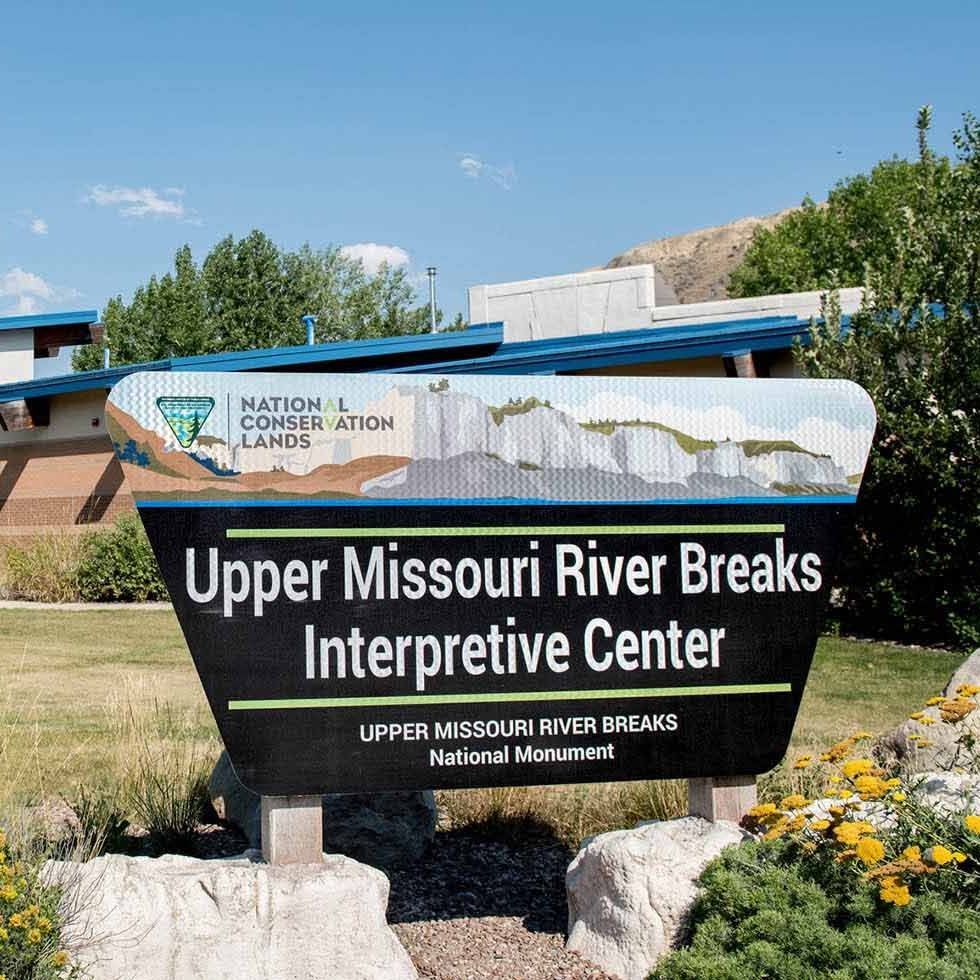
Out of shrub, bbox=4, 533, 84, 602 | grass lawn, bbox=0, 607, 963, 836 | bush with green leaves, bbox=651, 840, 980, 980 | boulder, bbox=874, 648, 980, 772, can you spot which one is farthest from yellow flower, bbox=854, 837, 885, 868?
shrub, bbox=4, 533, 84, 602

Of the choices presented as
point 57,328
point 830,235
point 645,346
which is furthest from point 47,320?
point 830,235

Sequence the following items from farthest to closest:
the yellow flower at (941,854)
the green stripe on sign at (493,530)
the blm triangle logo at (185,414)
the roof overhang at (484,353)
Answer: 1. the roof overhang at (484,353)
2. the green stripe on sign at (493,530)
3. the blm triangle logo at (185,414)
4. the yellow flower at (941,854)

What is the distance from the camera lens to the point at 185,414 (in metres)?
4.61

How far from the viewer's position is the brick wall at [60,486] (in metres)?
22.7

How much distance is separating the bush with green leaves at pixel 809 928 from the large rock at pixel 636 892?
11 centimetres

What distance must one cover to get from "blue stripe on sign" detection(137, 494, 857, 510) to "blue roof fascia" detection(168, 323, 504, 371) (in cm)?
1555

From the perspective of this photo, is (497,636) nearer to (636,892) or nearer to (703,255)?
(636,892)

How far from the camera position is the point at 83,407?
913 inches

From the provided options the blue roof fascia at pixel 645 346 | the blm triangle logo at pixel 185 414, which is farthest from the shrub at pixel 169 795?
the blue roof fascia at pixel 645 346

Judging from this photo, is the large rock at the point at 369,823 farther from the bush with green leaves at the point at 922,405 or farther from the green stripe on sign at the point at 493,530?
the bush with green leaves at the point at 922,405

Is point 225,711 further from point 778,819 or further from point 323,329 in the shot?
point 323,329

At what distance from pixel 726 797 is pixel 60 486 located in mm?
20519

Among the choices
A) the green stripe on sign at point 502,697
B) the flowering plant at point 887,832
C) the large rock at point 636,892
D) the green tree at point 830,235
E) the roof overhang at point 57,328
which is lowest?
the large rock at point 636,892

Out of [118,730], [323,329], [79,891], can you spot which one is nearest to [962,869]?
[79,891]
